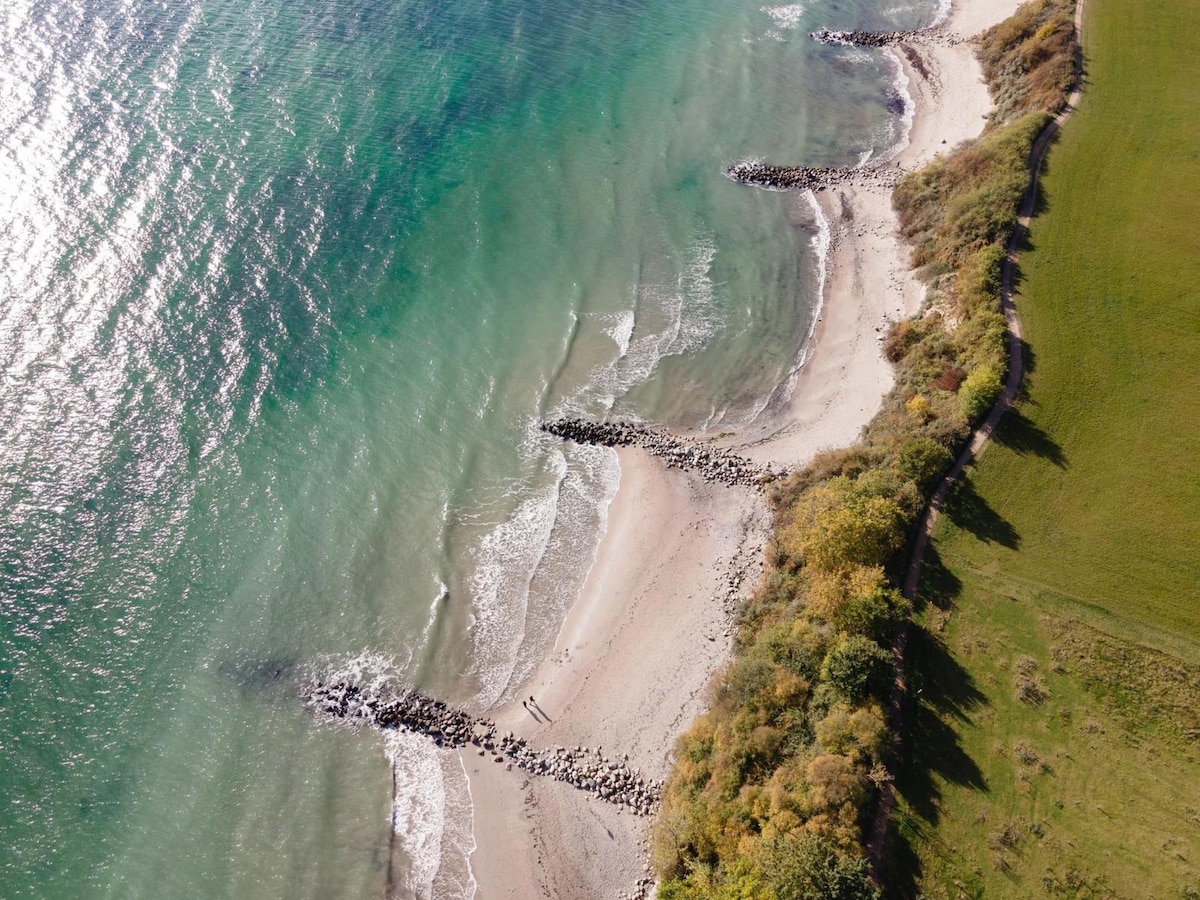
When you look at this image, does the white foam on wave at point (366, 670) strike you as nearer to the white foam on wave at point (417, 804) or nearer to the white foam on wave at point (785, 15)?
the white foam on wave at point (417, 804)

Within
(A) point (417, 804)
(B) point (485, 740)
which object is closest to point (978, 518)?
(B) point (485, 740)

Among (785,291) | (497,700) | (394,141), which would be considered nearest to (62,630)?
(497,700)

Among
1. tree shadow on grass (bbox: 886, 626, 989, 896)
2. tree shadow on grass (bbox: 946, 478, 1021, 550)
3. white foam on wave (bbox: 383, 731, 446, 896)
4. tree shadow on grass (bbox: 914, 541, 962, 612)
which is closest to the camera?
tree shadow on grass (bbox: 886, 626, 989, 896)

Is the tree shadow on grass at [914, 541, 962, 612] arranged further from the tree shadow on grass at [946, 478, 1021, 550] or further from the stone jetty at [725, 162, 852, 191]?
the stone jetty at [725, 162, 852, 191]

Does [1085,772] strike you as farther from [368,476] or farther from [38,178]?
[38,178]

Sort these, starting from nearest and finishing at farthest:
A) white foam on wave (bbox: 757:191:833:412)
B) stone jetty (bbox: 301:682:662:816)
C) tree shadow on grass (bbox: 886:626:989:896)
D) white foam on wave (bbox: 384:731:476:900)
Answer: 1. tree shadow on grass (bbox: 886:626:989:896)
2. white foam on wave (bbox: 384:731:476:900)
3. stone jetty (bbox: 301:682:662:816)
4. white foam on wave (bbox: 757:191:833:412)

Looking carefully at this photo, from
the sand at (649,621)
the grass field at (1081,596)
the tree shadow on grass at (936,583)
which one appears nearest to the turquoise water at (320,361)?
the sand at (649,621)

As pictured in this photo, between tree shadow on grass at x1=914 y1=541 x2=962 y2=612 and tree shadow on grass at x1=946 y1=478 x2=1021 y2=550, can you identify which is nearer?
tree shadow on grass at x1=914 y1=541 x2=962 y2=612

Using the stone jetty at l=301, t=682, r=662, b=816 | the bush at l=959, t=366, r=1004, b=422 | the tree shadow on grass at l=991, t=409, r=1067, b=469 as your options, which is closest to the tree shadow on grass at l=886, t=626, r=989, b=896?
the stone jetty at l=301, t=682, r=662, b=816
